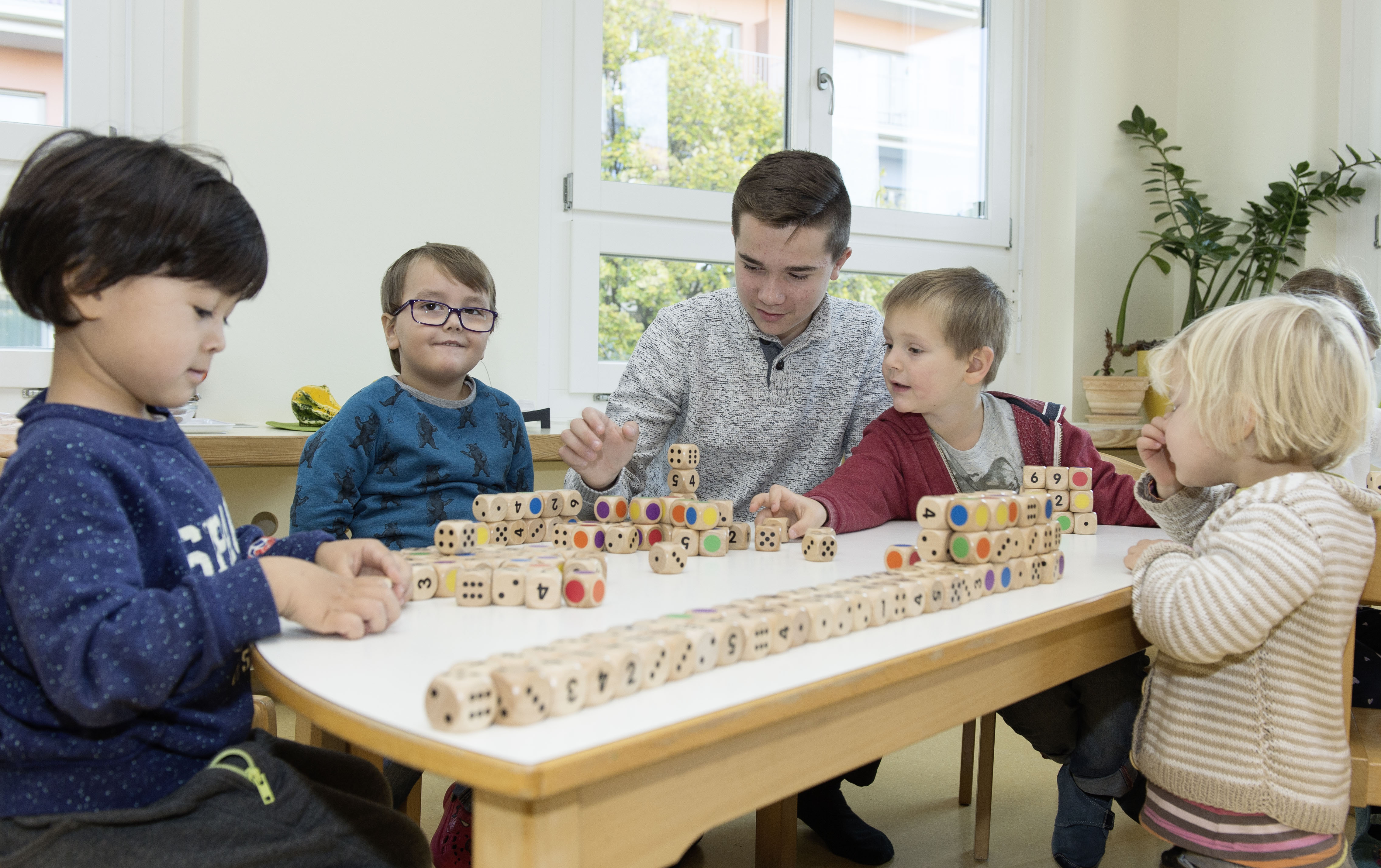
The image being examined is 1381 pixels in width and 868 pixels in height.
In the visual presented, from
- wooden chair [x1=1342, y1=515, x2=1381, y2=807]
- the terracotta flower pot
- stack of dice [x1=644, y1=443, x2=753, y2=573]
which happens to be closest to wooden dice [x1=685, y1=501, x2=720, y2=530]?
stack of dice [x1=644, y1=443, x2=753, y2=573]

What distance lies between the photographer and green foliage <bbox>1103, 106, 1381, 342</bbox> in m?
4.02

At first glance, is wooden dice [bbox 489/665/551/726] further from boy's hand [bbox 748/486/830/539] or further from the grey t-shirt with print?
the grey t-shirt with print

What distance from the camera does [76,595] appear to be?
882mm

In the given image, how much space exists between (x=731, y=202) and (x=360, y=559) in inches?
103

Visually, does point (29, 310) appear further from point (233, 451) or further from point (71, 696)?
point (233, 451)

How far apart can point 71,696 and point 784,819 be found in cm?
131

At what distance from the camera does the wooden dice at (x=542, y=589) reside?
1128mm

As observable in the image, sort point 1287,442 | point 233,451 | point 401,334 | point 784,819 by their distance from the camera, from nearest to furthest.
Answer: point 1287,442 → point 784,819 → point 401,334 → point 233,451

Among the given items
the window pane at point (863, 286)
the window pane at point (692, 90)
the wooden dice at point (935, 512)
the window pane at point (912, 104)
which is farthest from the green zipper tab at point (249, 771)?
the window pane at point (912, 104)

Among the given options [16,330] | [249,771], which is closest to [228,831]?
[249,771]

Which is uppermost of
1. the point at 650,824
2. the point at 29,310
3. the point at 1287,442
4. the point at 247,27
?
the point at 247,27

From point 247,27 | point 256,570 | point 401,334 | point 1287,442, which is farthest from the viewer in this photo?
point 247,27

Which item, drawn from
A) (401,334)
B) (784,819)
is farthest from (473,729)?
(401,334)

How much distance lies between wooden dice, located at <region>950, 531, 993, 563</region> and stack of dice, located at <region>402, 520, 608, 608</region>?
0.45 meters
